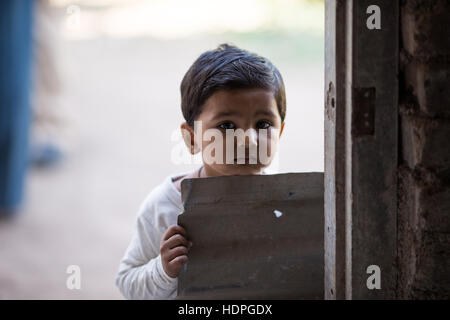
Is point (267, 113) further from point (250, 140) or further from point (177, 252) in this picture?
point (177, 252)

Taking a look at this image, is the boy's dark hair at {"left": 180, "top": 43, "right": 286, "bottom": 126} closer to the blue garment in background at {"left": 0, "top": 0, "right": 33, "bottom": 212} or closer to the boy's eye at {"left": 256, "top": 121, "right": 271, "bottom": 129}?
the boy's eye at {"left": 256, "top": 121, "right": 271, "bottom": 129}

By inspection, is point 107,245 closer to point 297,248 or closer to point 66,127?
point 66,127

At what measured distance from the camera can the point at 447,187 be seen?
4.23 ft

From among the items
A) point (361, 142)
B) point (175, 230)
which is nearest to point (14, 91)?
point (175, 230)

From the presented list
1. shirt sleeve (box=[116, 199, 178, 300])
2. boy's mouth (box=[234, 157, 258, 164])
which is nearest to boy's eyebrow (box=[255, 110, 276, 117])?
boy's mouth (box=[234, 157, 258, 164])

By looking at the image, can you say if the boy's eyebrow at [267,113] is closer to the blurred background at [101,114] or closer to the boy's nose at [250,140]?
the boy's nose at [250,140]

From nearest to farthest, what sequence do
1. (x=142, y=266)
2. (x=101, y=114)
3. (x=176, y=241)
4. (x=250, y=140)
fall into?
(x=176, y=241), (x=250, y=140), (x=142, y=266), (x=101, y=114)

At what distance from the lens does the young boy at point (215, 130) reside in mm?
1587

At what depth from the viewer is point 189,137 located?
1.76 m

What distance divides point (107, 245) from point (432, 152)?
4980 millimetres

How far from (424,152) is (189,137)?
A: 760 millimetres

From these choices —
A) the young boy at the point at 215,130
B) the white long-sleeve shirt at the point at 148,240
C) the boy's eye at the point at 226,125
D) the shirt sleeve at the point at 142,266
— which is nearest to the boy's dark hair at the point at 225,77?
the young boy at the point at 215,130

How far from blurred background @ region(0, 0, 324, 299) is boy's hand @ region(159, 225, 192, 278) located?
0.48m

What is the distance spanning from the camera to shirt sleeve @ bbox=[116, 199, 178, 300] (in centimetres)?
161
